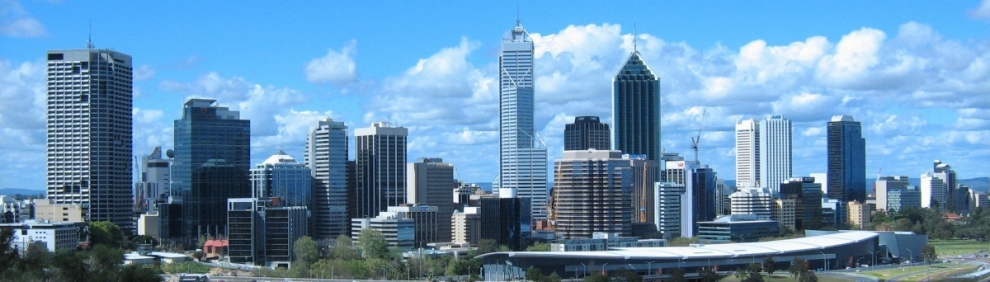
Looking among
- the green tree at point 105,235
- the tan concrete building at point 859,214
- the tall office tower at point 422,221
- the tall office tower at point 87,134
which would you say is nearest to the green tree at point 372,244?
the tall office tower at point 422,221

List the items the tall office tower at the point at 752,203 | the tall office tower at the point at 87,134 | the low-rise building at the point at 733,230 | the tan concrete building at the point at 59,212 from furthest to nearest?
the tall office tower at the point at 752,203, the tall office tower at the point at 87,134, the low-rise building at the point at 733,230, the tan concrete building at the point at 59,212

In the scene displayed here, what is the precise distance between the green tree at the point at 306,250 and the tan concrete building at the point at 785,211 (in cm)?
7329

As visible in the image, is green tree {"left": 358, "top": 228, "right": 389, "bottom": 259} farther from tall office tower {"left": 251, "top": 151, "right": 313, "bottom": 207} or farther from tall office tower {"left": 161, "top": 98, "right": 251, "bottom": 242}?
tall office tower {"left": 161, "top": 98, "right": 251, "bottom": 242}

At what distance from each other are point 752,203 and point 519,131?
38.5 meters

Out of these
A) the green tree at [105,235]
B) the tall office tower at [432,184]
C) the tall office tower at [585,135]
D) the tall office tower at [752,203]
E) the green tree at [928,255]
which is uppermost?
the tall office tower at [585,135]

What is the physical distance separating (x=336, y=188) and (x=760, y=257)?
5322cm

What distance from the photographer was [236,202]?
112 metres

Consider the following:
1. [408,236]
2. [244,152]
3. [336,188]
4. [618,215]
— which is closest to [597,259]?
[408,236]

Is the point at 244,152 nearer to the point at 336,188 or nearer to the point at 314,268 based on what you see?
the point at 336,188

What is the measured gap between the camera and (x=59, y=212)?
125875 millimetres

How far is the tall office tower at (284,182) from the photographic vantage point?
13750cm

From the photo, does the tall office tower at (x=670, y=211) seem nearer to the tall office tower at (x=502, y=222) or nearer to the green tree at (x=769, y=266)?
the tall office tower at (x=502, y=222)

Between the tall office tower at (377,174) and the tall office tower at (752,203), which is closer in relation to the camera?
the tall office tower at (377,174)

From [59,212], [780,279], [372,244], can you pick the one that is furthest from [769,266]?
[59,212]
